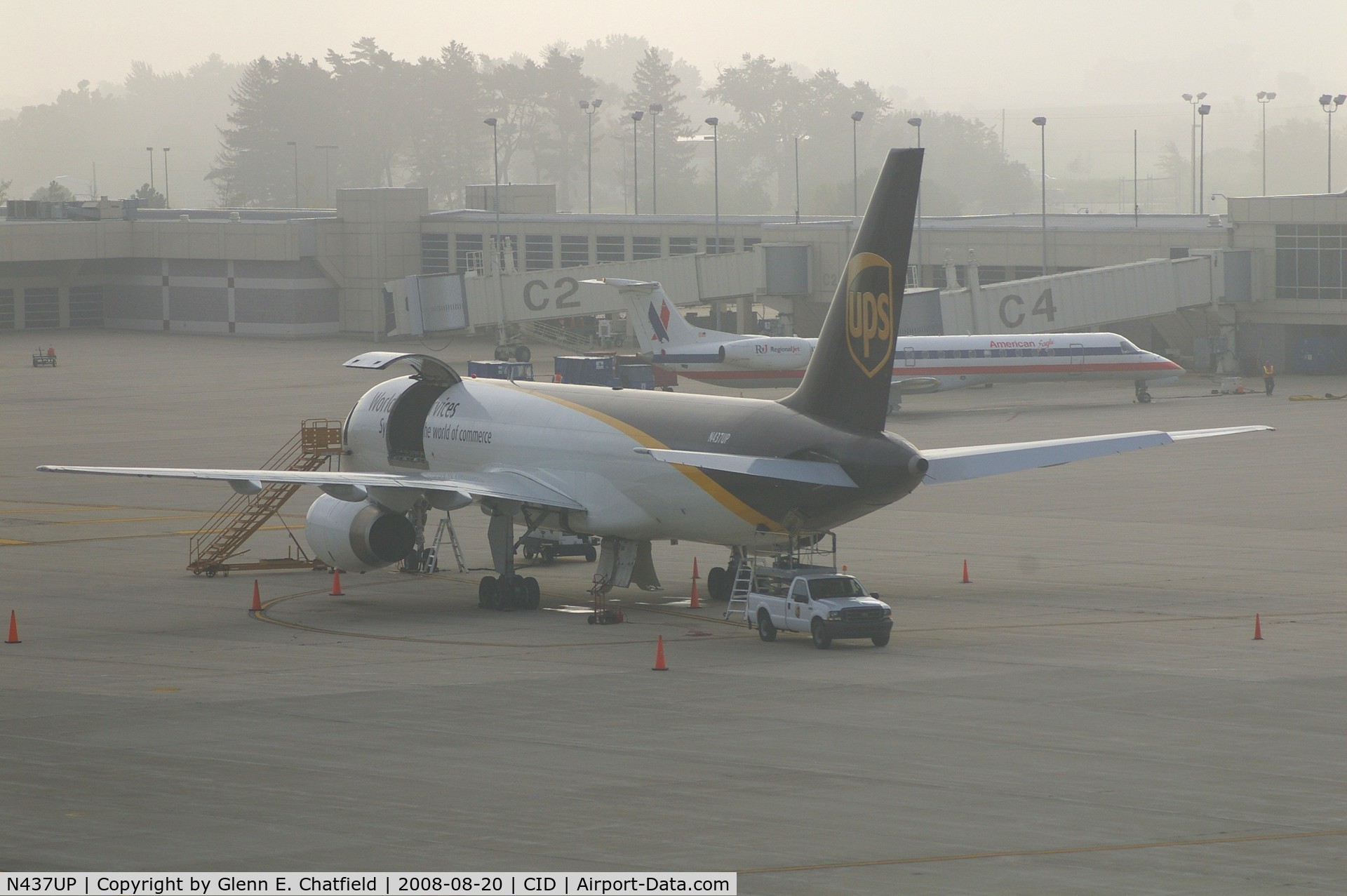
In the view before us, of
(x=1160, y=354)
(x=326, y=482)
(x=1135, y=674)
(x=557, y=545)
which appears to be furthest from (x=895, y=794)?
(x=1160, y=354)

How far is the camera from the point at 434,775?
2416 cm

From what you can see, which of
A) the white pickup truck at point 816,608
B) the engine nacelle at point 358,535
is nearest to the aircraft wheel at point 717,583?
the white pickup truck at point 816,608

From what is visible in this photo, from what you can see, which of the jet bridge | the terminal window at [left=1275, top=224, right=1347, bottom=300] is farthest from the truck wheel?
the terminal window at [left=1275, top=224, right=1347, bottom=300]

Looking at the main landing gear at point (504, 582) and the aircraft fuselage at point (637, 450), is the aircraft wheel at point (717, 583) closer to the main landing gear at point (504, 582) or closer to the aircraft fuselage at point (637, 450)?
the aircraft fuselage at point (637, 450)

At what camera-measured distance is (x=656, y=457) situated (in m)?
35.8

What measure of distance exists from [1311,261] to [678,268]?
3797 cm

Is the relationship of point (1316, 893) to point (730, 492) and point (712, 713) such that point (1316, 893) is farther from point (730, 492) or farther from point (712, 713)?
point (730, 492)

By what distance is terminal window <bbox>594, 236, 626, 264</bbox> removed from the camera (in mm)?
133375

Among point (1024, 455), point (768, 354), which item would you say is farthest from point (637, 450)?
point (768, 354)

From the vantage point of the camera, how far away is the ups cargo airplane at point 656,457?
1446 inches

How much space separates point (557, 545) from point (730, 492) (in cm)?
1149

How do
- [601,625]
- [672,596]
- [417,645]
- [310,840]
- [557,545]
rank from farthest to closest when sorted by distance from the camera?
[557,545] → [672,596] → [601,625] → [417,645] → [310,840]

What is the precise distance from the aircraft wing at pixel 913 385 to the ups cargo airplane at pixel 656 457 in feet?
138

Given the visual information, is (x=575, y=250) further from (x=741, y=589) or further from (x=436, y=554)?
(x=741, y=589)
